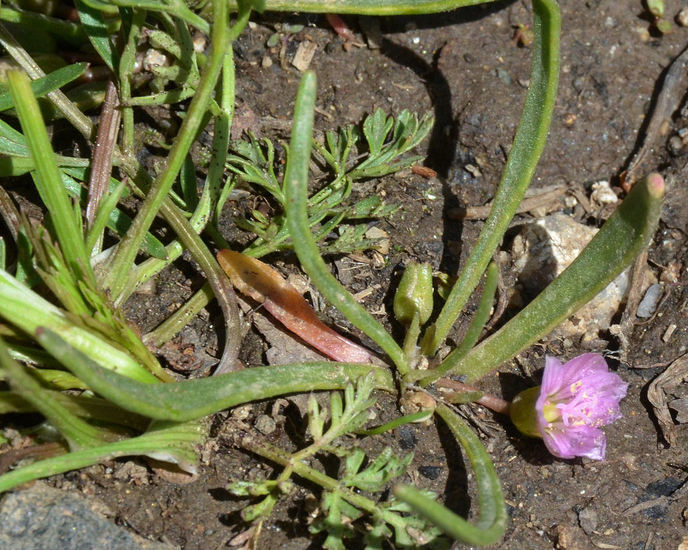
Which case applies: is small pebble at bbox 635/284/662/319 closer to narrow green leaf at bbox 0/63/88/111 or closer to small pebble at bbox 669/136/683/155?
small pebble at bbox 669/136/683/155

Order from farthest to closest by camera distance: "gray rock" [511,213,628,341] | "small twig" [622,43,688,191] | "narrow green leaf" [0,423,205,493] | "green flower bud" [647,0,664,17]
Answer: "green flower bud" [647,0,664,17] < "small twig" [622,43,688,191] < "gray rock" [511,213,628,341] < "narrow green leaf" [0,423,205,493]

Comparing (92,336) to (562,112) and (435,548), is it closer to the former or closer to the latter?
(435,548)

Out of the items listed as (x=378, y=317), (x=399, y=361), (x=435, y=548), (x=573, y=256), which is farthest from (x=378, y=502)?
(x=573, y=256)

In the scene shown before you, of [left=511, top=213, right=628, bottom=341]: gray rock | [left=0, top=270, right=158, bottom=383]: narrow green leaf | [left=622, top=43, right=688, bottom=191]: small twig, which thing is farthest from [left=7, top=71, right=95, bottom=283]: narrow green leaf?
[left=622, top=43, right=688, bottom=191]: small twig

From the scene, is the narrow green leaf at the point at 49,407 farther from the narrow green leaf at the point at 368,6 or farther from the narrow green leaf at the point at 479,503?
the narrow green leaf at the point at 368,6

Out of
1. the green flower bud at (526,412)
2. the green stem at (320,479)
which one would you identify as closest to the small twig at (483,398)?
the green flower bud at (526,412)
